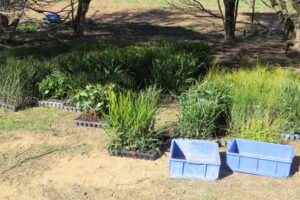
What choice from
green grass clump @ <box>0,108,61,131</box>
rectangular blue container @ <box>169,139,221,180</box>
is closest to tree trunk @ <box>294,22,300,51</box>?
rectangular blue container @ <box>169,139,221,180</box>

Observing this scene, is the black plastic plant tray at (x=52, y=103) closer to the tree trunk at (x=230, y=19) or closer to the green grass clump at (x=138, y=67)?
the green grass clump at (x=138, y=67)

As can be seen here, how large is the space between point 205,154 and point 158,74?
7.35ft

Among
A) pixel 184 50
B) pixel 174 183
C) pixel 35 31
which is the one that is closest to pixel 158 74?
pixel 184 50

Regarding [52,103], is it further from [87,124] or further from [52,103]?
[87,124]

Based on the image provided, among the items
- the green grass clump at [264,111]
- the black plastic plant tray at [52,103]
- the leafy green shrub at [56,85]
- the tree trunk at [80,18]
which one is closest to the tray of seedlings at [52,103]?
the black plastic plant tray at [52,103]

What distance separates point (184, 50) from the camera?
7539 mm

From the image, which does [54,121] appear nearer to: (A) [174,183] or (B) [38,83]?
(B) [38,83]

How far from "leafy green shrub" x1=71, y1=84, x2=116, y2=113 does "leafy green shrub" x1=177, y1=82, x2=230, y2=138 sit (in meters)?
0.93

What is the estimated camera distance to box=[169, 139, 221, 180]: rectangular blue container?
15.1 ft

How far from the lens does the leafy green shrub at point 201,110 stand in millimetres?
5352

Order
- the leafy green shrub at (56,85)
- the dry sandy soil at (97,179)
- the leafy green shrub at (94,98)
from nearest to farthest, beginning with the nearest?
the dry sandy soil at (97,179) → the leafy green shrub at (94,98) → the leafy green shrub at (56,85)

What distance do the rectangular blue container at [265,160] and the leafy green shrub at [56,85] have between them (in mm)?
2730

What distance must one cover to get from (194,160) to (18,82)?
9.18 feet

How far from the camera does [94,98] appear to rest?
587 cm
